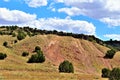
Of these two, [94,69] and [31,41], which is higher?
[31,41]

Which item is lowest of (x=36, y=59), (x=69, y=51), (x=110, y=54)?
(x=36, y=59)

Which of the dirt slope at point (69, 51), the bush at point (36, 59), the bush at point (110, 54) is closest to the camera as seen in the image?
the bush at point (36, 59)

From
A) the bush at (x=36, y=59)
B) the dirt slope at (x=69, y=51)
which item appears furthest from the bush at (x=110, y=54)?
the bush at (x=36, y=59)

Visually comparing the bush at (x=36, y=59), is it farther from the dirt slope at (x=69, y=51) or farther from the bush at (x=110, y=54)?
the bush at (x=110, y=54)

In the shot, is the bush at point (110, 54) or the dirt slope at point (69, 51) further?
the bush at point (110, 54)

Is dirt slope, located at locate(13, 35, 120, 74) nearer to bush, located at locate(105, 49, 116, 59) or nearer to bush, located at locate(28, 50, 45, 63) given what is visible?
bush, located at locate(105, 49, 116, 59)

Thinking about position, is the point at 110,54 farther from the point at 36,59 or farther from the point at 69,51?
the point at 36,59

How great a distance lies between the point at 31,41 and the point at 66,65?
58.2 m

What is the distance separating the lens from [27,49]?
493 feet

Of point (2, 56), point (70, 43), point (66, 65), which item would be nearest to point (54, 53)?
point (70, 43)

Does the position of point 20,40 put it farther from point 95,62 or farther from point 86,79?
point 86,79

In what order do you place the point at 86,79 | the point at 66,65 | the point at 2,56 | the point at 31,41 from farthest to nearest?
the point at 31,41
the point at 2,56
the point at 66,65
the point at 86,79

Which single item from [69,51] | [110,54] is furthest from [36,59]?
[110,54]

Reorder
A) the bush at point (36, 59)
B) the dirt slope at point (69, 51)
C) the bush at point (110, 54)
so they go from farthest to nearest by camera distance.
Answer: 1. the bush at point (110, 54)
2. the dirt slope at point (69, 51)
3. the bush at point (36, 59)
